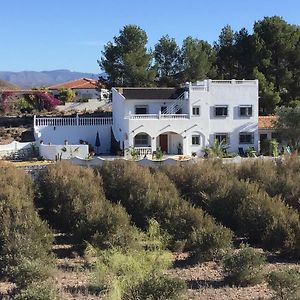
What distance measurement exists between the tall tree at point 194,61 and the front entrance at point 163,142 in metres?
9.40

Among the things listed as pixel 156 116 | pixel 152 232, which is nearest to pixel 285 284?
pixel 152 232

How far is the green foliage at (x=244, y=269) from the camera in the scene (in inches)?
490

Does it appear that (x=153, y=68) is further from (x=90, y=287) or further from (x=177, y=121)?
(x=90, y=287)

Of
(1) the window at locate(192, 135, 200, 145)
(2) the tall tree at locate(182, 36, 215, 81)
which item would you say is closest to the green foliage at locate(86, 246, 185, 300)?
(1) the window at locate(192, 135, 200, 145)

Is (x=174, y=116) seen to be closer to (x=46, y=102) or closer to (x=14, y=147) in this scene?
(x=14, y=147)

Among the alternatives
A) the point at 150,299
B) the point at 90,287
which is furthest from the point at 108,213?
the point at 150,299

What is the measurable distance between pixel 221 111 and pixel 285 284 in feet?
84.8

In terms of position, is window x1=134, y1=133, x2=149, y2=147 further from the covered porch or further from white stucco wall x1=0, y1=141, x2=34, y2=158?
white stucco wall x1=0, y1=141, x2=34, y2=158

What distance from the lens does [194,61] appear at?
43562 mm

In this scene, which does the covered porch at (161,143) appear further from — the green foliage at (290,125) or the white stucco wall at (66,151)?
the green foliage at (290,125)

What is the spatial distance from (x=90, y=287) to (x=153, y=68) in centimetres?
3363

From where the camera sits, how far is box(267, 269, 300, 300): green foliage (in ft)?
33.8

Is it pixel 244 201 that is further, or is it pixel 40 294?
pixel 244 201

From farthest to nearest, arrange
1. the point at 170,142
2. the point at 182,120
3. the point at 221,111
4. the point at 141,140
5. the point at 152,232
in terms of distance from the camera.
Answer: the point at 221,111 < the point at 170,142 < the point at 141,140 < the point at 182,120 < the point at 152,232
